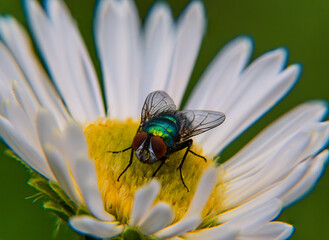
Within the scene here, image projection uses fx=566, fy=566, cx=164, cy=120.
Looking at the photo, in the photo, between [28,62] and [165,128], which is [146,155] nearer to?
[165,128]

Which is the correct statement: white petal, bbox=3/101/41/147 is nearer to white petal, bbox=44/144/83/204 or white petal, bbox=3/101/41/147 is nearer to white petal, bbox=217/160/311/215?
white petal, bbox=44/144/83/204

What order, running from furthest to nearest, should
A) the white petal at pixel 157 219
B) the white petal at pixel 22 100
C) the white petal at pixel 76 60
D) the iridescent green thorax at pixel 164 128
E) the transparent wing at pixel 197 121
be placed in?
the white petal at pixel 76 60 → the transparent wing at pixel 197 121 → the iridescent green thorax at pixel 164 128 → the white petal at pixel 22 100 → the white petal at pixel 157 219

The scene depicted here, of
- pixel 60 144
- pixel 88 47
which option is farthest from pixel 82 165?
pixel 88 47

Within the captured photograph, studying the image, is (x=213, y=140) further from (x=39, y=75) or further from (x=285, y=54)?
(x=39, y=75)

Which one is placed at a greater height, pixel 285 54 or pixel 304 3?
pixel 304 3

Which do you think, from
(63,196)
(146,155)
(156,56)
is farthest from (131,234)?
(156,56)

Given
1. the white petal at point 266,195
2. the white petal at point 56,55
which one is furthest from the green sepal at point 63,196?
the white petal at point 56,55

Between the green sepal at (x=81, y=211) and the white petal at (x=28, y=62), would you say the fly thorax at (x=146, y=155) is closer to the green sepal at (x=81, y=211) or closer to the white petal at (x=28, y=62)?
the green sepal at (x=81, y=211)

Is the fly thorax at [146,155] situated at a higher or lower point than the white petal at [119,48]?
lower
